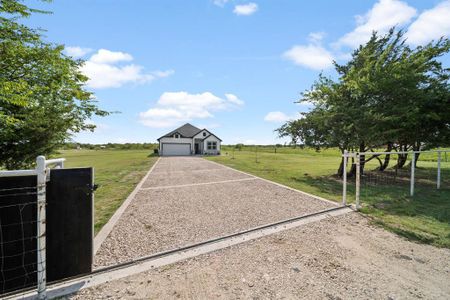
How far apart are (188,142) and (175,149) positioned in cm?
260

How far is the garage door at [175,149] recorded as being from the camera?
3363 centimetres

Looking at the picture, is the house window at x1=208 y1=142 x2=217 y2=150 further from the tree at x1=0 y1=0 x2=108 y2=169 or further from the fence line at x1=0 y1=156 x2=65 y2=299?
the fence line at x1=0 y1=156 x2=65 y2=299

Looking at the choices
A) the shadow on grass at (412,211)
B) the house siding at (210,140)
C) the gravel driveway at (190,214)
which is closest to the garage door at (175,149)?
the house siding at (210,140)

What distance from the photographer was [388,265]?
115 inches

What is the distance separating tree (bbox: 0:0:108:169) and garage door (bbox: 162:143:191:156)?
2682 centimetres

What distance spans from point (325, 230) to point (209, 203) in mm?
3101

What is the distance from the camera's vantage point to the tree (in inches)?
158

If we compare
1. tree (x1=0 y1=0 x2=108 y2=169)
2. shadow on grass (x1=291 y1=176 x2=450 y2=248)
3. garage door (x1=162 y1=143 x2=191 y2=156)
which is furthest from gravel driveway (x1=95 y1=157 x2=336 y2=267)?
garage door (x1=162 y1=143 x2=191 y2=156)

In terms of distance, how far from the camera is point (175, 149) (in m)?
34.4

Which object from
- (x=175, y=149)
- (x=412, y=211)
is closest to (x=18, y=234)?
(x=412, y=211)

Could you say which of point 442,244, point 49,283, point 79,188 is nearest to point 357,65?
point 442,244

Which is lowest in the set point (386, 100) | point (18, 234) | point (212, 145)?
point (18, 234)

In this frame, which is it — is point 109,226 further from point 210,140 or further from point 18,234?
point 210,140

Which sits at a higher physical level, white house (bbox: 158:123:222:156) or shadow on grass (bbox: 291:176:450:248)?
white house (bbox: 158:123:222:156)
